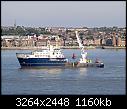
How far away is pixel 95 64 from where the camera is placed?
12.2 m

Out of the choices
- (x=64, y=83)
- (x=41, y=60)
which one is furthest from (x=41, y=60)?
(x=64, y=83)

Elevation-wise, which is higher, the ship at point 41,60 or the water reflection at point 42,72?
the ship at point 41,60

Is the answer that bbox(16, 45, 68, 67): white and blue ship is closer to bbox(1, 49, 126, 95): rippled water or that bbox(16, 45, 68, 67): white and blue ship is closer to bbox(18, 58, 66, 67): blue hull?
bbox(18, 58, 66, 67): blue hull

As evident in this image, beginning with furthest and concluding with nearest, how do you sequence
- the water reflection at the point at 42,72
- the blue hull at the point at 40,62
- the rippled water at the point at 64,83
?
the blue hull at the point at 40,62 < the water reflection at the point at 42,72 < the rippled water at the point at 64,83

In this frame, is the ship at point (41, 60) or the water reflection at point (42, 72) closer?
the water reflection at point (42, 72)

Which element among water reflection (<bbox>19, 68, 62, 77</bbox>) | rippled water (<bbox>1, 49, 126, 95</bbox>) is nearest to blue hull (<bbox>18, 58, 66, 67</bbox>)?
water reflection (<bbox>19, 68, 62, 77</bbox>)

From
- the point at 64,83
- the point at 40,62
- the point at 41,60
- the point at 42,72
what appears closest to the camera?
the point at 64,83

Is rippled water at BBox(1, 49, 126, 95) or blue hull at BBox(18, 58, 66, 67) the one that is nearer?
rippled water at BBox(1, 49, 126, 95)

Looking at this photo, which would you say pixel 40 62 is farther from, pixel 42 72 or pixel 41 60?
pixel 42 72

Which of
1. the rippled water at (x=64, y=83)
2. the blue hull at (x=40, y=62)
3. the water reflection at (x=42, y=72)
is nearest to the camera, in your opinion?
the rippled water at (x=64, y=83)

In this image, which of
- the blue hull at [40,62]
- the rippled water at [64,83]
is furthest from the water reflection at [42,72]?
the blue hull at [40,62]

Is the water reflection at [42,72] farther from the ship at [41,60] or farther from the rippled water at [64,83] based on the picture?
the ship at [41,60]

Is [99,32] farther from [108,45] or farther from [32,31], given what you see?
[32,31]

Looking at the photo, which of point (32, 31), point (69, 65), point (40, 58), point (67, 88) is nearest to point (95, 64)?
point (69, 65)
